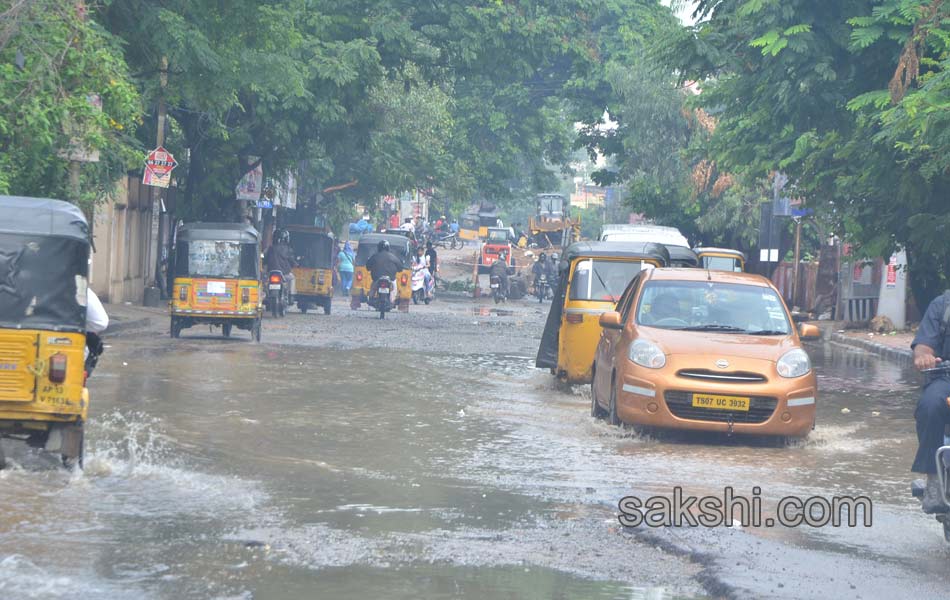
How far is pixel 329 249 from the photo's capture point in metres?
39.2

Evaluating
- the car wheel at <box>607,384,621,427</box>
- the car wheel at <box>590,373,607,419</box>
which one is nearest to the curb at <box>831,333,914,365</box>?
the car wheel at <box>590,373,607,419</box>

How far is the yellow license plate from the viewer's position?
1275cm

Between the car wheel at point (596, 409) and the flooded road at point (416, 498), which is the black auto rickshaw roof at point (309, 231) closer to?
the flooded road at point (416, 498)

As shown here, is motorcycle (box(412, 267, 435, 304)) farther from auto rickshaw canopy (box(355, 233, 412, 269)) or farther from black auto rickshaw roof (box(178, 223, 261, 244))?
black auto rickshaw roof (box(178, 223, 261, 244))

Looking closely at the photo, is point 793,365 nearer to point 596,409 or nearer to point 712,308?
point 712,308

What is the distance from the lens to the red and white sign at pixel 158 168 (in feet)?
94.4

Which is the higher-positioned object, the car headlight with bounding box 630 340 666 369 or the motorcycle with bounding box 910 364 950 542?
the car headlight with bounding box 630 340 666 369

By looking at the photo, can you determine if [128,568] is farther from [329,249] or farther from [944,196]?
[329,249]

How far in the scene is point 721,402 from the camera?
12758mm

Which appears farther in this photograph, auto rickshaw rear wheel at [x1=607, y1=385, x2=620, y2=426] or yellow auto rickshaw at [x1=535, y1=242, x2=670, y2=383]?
yellow auto rickshaw at [x1=535, y1=242, x2=670, y2=383]

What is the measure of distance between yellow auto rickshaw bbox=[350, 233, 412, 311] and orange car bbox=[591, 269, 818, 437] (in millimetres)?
27328

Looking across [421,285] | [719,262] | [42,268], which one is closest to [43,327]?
[42,268]

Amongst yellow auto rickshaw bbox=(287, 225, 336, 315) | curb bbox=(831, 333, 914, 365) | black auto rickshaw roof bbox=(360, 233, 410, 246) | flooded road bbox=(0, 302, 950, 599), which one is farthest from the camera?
black auto rickshaw roof bbox=(360, 233, 410, 246)

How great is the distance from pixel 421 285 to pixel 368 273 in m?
6.25
